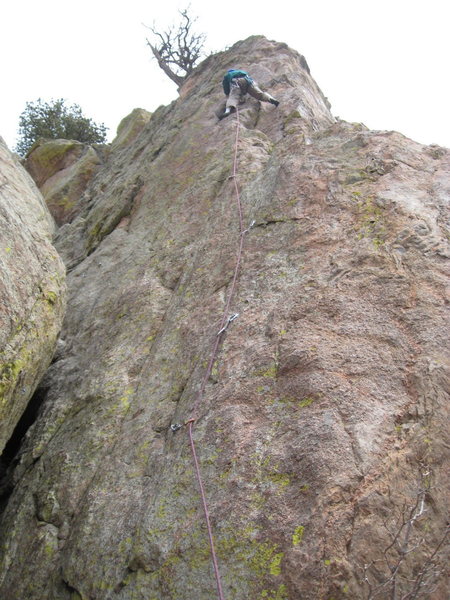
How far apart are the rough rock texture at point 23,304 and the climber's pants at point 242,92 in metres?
6.28

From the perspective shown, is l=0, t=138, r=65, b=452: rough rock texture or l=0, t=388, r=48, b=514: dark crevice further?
l=0, t=388, r=48, b=514: dark crevice

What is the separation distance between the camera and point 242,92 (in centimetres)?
1243

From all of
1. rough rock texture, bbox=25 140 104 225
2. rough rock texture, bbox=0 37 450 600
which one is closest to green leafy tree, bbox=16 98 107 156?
rough rock texture, bbox=25 140 104 225

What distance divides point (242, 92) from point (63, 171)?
8.30 m

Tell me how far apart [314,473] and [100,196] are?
10724mm

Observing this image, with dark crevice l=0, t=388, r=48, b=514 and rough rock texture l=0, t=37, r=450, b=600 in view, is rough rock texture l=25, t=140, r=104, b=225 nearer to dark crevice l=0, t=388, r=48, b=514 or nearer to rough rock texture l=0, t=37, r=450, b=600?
rough rock texture l=0, t=37, r=450, b=600

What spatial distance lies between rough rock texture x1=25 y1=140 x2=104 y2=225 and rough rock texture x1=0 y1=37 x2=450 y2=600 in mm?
7412

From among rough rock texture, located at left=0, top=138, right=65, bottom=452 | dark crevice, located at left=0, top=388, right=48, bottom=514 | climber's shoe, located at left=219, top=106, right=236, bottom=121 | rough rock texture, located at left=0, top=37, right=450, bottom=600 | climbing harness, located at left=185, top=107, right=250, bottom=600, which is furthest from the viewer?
climber's shoe, located at left=219, top=106, right=236, bottom=121

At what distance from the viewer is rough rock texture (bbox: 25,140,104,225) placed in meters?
16.1

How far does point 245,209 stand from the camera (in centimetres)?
817

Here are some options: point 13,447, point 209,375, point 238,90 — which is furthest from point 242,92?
point 13,447

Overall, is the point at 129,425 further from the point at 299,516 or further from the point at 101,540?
the point at 299,516

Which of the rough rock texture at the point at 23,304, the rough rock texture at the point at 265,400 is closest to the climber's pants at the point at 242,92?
the rough rock texture at the point at 265,400

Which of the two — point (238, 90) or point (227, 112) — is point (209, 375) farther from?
point (238, 90)
